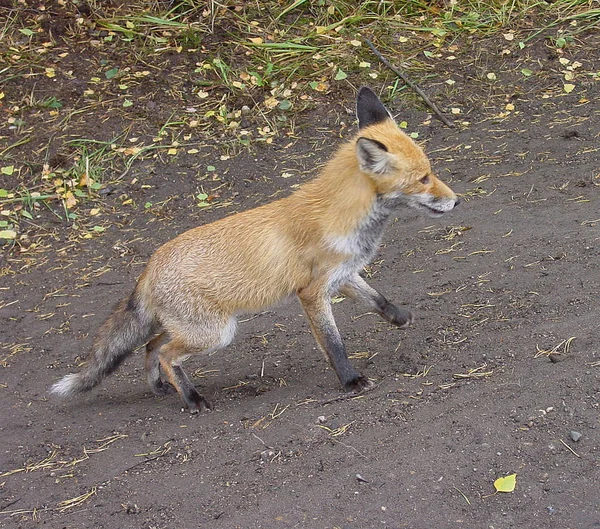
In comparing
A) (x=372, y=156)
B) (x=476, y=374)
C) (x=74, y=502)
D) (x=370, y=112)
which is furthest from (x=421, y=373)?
(x=74, y=502)

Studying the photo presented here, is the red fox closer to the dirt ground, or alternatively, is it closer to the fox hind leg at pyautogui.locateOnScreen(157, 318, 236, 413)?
the fox hind leg at pyautogui.locateOnScreen(157, 318, 236, 413)

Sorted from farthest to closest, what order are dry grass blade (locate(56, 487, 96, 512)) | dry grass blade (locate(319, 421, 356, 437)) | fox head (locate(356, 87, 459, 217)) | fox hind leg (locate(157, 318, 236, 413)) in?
fox hind leg (locate(157, 318, 236, 413)), fox head (locate(356, 87, 459, 217)), dry grass blade (locate(319, 421, 356, 437)), dry grass blade (locate(56, 487, 96, 512))

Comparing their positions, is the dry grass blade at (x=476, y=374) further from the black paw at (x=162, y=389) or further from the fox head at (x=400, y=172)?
the black paw at (x=162, y=389)

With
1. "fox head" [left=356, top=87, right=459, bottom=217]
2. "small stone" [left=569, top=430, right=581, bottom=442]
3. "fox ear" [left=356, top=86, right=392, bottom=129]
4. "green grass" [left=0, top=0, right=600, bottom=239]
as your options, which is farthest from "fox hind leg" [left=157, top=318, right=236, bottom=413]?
"green grass" [left=0, top=0, right=600, bottom=239]

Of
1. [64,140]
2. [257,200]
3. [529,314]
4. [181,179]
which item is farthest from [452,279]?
[64,140]

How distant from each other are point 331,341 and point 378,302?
0.64 m

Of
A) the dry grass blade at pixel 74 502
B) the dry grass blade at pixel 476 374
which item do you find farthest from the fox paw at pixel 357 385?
the dry grass blade at pixel 74 502

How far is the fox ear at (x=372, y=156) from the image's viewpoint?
4586mm

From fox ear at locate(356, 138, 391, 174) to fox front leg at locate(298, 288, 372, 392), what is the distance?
0.87m

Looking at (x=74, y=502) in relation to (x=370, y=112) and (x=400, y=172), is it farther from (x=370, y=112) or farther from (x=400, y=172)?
(x=370, y=112)

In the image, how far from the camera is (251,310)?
5.19 metres

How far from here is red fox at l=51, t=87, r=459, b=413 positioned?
16.0 ft

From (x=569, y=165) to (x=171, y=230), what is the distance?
393 cm

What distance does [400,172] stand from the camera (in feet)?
15.7
